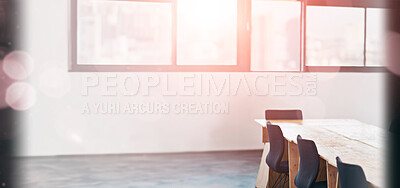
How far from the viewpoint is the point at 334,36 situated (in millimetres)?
6195

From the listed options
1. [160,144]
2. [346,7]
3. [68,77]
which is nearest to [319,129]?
[160,144]

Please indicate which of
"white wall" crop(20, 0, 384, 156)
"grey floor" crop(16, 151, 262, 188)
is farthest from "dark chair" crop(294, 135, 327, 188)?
"white wall" crop(20, 0, 384, 156)

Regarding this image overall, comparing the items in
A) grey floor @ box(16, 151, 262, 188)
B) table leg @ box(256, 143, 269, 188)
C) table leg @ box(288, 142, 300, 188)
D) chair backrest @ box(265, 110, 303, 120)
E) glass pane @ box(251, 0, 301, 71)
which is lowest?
grey floor @ box(16, 151, 262, 188)

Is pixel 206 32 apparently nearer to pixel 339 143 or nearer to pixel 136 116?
pixel 136 116

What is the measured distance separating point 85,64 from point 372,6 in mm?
4815

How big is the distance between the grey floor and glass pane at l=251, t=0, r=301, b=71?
1.54 m

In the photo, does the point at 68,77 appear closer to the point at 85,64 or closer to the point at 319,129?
the point at 85,64

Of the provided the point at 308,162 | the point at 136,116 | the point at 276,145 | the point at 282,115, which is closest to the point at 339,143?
the point at 308,162

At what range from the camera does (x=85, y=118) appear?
18.4 ft

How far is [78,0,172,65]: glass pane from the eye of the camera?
221 inches

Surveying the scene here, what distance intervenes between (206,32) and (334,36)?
223 centimetres

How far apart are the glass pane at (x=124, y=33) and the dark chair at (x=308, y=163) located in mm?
3552

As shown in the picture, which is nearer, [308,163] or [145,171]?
[308,163]

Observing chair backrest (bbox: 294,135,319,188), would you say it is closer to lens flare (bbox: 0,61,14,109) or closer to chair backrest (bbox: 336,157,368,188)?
chair backrest (bbox: 336,157,368,188)
